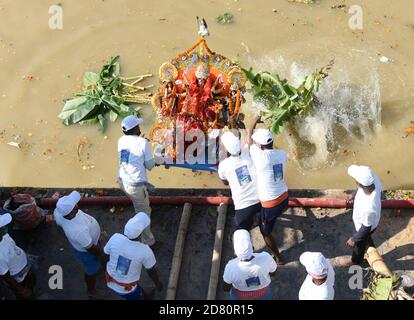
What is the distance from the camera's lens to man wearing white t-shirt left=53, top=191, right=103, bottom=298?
19.9 feet

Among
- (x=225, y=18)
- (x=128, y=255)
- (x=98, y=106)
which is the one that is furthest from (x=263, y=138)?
(x=225, y=18)

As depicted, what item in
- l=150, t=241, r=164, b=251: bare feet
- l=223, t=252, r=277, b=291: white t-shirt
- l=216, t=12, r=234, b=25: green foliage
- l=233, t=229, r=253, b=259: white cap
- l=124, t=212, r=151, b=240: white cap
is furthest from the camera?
l=216, t=12, r=234, b=25: green foliage

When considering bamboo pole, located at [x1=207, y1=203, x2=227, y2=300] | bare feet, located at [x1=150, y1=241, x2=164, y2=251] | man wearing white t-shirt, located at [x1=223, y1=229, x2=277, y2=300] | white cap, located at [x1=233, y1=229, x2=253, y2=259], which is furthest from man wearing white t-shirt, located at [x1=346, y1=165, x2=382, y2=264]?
bare feet, located at [x1=150, y1=241, x2=164, y2=251]

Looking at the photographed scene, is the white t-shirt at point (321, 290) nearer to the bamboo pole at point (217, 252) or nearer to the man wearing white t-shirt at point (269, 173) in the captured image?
the man wearing white t-shirt at point (269, 173)

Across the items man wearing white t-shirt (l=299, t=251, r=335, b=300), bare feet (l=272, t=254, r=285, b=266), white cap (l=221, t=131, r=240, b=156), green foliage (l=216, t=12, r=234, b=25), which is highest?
white cap (l=221, t=131, r=240, b=156)

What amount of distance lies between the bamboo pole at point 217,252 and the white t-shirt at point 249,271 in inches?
41.2

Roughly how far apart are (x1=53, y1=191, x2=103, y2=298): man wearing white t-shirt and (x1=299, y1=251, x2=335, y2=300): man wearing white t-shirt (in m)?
2.47

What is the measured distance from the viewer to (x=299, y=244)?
7.23 metres

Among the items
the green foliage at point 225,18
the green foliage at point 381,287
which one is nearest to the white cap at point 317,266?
the green foliage at point 381,287

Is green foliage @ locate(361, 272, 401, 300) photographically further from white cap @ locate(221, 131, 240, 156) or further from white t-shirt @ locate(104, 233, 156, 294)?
white t-shirt @ locate(104, 233, 156, 294)
